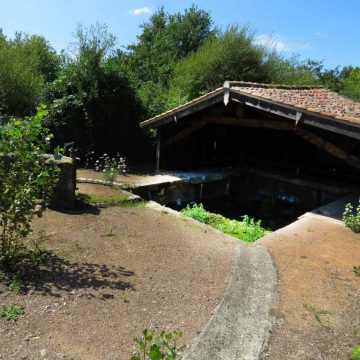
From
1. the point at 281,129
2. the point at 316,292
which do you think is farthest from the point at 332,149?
the point at 316,292

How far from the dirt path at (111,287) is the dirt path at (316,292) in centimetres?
81

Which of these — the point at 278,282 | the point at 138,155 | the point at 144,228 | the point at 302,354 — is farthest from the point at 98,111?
the point at 302,354

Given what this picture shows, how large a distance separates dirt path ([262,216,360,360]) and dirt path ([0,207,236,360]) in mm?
815

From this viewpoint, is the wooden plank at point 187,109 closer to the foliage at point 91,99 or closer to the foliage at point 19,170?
the foliage at point 91,99

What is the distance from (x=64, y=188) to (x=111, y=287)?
11.1ft

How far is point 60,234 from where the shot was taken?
6.12m

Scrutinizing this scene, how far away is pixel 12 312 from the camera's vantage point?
3.81m

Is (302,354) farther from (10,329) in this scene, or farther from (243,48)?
(243,48)

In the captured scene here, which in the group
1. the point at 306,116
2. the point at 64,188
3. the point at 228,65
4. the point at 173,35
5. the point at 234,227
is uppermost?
the point at 173,35

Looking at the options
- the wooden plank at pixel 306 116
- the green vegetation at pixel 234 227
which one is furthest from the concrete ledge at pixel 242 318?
the wooden plank at pixel 306 116

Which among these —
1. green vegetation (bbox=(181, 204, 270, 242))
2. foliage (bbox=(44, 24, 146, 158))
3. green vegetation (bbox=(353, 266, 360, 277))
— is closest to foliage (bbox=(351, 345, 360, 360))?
green vegetation (bbox=(353, 266, 360, 277))

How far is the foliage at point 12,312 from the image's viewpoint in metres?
3.75

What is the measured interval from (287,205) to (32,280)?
28.9ft

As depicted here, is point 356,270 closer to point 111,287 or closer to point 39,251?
point 111,287
